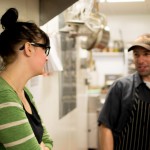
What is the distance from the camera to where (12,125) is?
0.85 meters

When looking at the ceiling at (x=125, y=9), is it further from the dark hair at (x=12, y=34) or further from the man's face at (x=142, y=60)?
the dark hair at (x=12, y=34)

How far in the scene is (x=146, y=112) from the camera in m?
1.75

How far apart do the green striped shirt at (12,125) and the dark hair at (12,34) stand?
0.54 feet

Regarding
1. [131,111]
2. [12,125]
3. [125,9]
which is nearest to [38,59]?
[12,125]

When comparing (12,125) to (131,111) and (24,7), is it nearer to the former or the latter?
(24,7)

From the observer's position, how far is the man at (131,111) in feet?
5.77

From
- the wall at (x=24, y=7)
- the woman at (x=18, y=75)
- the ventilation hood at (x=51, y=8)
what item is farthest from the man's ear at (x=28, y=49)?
the ventilation hood at (x=51, y=8)

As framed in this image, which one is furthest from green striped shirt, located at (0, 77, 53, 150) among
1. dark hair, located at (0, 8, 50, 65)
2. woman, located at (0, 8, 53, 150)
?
dark hair, located at (0, 8, 50, 65)

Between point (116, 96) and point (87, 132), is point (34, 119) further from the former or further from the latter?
point (87, 132)

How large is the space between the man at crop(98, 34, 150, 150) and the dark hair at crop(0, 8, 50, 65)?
0.94 metres

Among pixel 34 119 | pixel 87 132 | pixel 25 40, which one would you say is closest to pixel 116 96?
pixel 34 119

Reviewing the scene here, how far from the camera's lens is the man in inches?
69.2

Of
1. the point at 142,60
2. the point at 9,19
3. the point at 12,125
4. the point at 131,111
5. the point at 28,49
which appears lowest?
the point at 131,111

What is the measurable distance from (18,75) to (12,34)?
160 mm
